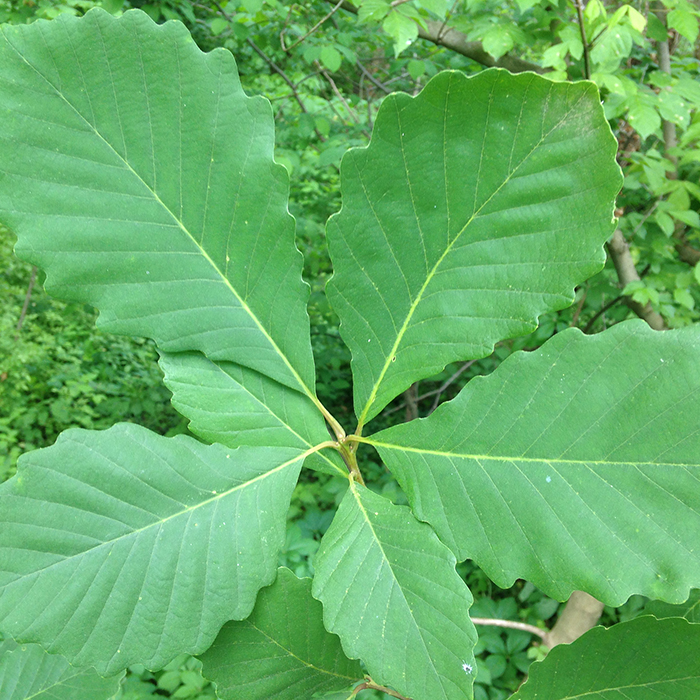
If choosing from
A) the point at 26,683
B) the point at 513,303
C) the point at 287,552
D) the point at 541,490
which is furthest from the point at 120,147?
the point at 287,552

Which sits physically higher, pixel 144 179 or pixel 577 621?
pixel 144 179

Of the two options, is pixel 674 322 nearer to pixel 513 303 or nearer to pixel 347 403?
pixel 513 303

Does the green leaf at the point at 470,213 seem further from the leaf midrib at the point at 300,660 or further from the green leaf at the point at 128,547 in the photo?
the leaf midrib at the point at 300,660

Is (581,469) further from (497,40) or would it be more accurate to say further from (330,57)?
(330,57)

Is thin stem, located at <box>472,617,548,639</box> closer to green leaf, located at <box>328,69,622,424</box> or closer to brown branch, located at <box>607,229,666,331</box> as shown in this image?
green leaf, located at <box>328,69,622,424</box>

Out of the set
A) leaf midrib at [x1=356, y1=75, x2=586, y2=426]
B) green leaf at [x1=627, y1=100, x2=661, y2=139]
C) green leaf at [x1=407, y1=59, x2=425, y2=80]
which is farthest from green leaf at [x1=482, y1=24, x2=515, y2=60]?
leaf midrib at [x1=356, y1=75, x2=586, y2=426]

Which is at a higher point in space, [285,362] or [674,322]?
[285,362]

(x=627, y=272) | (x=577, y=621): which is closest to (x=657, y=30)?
(x=627, y=272)

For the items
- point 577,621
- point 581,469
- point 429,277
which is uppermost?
point 429,277
